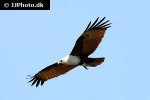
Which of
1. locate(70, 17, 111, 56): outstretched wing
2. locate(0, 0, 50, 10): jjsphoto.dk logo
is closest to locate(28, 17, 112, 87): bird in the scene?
locate(70, 17, 111, 56): outstretched wing

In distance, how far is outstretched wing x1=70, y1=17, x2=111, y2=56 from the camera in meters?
22.2

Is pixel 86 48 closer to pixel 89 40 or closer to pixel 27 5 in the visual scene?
pixel 89 40

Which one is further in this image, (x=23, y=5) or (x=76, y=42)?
(x=23, y=5)

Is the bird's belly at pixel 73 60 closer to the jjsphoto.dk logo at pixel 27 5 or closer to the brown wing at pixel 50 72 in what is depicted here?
the brown wing at pixel 50 72

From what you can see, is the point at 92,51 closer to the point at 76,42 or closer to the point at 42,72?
the point at 76,42

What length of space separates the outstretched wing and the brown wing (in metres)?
0.78

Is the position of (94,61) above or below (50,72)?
above

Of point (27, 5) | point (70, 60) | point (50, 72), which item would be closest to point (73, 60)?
point (70, 60)

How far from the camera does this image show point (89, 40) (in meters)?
22.2

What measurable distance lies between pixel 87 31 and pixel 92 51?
616 millimetres

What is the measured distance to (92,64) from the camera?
2194cm

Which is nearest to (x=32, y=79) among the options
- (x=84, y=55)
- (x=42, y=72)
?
(x=42, y=72)

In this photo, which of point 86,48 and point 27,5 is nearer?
point 86,48

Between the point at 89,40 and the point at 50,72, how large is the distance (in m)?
1.89
